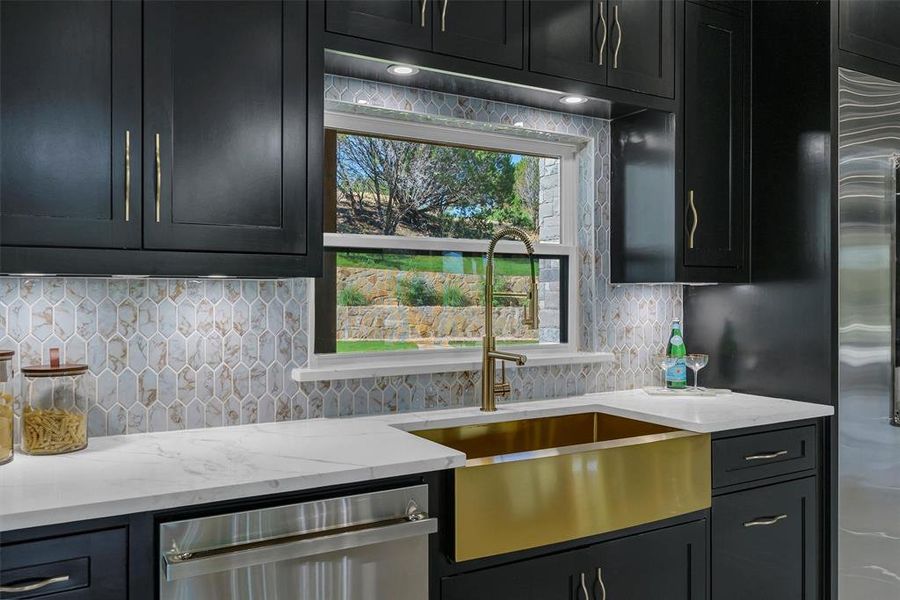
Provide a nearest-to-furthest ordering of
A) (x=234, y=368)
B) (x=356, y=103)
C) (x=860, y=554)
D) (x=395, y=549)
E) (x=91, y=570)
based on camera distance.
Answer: (x=91, y=570)
(x=395, y=549)
(x=234, y=368)
(x=356, y=103)
(x=860, y=554)

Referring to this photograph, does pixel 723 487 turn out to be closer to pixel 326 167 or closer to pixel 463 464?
pixel 463 464

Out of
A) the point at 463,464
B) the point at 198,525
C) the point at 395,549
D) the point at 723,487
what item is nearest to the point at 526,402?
the point at 723,487

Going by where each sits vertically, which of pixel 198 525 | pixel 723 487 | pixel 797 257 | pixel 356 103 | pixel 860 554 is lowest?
pixel 860 554

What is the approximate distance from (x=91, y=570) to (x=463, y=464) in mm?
856

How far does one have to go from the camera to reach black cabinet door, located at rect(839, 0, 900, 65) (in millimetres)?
2574

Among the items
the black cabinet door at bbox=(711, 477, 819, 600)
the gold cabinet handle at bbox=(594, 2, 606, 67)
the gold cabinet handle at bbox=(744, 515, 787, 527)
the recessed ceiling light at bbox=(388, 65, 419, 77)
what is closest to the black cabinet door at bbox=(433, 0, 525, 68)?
the recessed ceiling light at bbox=(388, 65, 419, 77)

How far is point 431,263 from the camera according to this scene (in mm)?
2549

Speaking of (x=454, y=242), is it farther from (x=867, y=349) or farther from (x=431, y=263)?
(x=867, y=349)

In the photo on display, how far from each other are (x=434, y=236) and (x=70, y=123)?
130cm

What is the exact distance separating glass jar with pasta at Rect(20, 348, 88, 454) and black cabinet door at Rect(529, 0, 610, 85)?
66.5 inches

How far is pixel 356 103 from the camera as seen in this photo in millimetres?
2299

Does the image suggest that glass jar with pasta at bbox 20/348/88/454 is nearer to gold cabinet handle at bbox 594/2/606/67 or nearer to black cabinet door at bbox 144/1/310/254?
black cabinet door at bbox 144/1/310/254

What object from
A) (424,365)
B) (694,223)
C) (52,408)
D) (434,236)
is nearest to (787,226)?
(694,223)

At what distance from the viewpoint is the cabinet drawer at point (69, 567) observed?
4.17 feet
